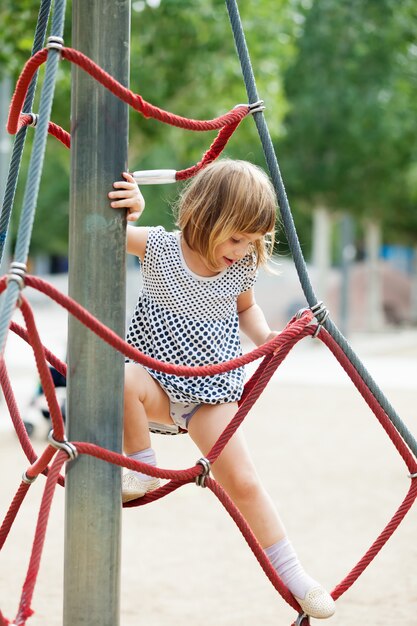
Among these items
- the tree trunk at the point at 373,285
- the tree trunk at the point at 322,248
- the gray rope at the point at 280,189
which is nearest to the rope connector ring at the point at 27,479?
the gray rope at the point at 280,189

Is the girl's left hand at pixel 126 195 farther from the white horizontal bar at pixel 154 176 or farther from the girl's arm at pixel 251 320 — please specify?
the girl's arm at pixel 251 320

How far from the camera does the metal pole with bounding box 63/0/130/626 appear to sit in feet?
7.35

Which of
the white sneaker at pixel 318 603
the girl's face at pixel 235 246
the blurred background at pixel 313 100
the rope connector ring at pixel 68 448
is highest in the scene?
the blurred background at pixel 313 100

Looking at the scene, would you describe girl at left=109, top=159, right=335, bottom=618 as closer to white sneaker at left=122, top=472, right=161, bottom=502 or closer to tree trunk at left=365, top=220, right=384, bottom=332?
white sneaker at left=122, top=472, right=161, bottom=502

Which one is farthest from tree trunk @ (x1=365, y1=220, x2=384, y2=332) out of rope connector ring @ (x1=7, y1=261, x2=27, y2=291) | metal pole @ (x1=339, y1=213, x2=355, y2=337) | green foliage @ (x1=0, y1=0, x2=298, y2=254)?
rope connector ring @ (x1=7, y1=261, x2=27, y2=291)

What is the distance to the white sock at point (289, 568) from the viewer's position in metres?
2.56

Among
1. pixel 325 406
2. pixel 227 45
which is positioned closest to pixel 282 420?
pixel 325 406

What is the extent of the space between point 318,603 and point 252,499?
0.29 m

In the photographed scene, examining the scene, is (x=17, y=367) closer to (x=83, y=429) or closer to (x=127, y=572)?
(x=127, y=572)

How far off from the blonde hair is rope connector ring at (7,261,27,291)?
0.62 meters

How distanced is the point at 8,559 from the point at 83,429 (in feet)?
8.57

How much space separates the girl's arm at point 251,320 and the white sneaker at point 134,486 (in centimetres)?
45

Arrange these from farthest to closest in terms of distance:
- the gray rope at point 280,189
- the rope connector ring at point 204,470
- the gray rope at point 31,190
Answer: the gray rope at point 280,189 → the rope connector ring at point 204,470 → the gray rope at point 31,190

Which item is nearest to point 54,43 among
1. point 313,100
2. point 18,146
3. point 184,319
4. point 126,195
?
point 126,195
